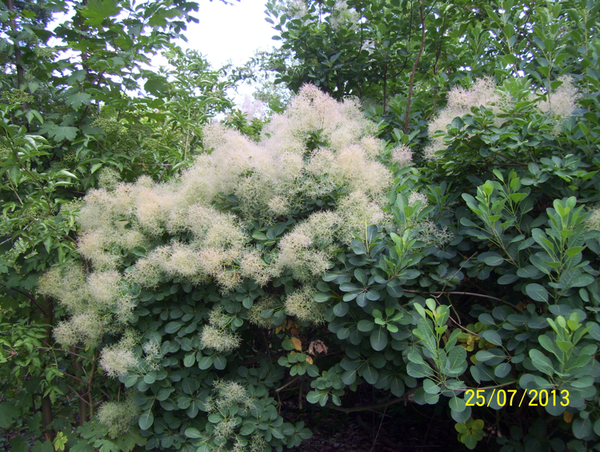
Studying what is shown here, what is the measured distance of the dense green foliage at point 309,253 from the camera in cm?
161

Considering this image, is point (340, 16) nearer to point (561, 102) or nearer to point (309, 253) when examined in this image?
point (561, 102)

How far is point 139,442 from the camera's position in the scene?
2121 millimetres

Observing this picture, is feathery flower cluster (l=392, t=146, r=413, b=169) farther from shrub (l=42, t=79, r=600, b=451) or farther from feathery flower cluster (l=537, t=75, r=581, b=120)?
feathery flower cluster (l=537, t=75, r=581, b=120)

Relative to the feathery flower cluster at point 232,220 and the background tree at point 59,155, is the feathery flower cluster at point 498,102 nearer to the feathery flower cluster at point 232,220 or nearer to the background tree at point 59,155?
the feathery flower cluster at point 232,220

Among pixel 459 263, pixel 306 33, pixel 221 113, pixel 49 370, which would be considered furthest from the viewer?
pixel 221 113

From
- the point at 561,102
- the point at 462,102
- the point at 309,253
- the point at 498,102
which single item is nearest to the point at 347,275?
the point at 309,253

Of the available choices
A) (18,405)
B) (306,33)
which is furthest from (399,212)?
(18,405)

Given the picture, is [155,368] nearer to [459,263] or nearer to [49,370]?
[49,370]

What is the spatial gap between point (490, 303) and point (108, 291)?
83.1 inches

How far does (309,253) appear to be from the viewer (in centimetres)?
186

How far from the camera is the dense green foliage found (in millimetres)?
1613

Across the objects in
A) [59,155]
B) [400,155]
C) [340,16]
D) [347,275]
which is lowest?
[347,275]
